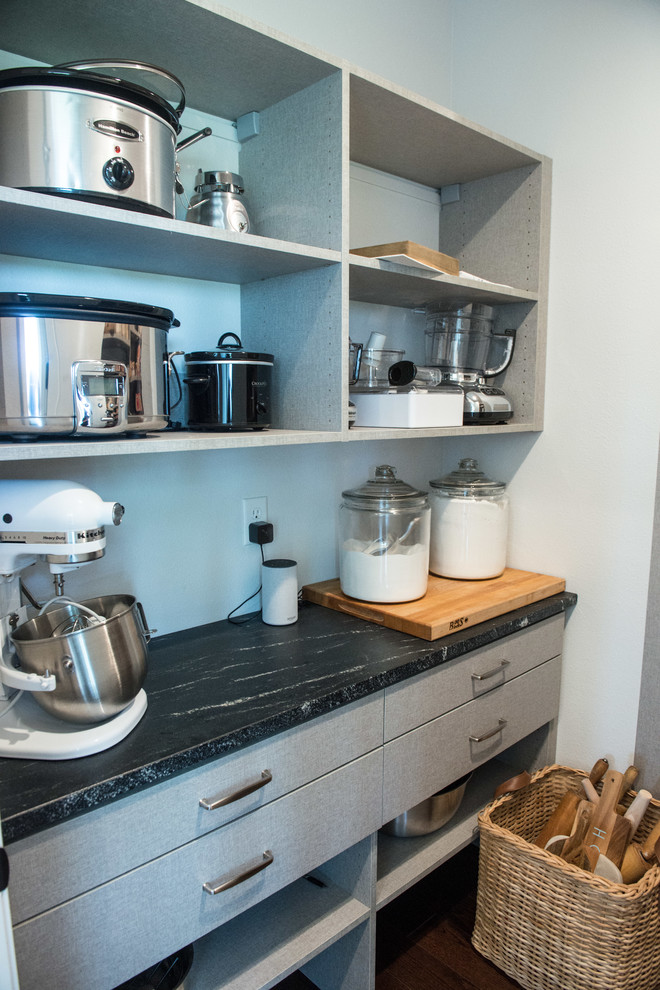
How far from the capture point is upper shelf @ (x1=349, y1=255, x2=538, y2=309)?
5.02 ft

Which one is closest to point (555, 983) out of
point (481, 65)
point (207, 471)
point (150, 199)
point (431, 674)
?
point (431, 674)

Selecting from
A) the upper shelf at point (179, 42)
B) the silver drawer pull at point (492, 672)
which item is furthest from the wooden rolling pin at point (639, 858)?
the upper shelf at point (179, 42)

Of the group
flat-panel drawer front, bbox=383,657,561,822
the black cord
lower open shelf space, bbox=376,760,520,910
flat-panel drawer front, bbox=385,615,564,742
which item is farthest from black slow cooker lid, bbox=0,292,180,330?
lower open shelf space, bbox=376,760,520,910

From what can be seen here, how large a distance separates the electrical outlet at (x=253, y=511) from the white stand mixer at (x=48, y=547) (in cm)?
64

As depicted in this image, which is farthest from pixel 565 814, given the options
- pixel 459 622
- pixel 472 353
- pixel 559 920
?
pixel 472 353

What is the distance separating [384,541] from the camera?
176cm

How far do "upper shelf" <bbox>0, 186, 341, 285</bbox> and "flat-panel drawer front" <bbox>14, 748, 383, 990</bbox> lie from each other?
3.36 ft

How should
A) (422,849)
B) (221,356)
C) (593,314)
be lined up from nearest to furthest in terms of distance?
(221,356), (422,849), (593,314)

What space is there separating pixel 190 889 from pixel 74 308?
960mm

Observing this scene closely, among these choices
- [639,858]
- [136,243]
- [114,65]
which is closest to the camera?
[114,65]

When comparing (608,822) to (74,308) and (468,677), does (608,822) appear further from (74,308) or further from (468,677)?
(74,308)

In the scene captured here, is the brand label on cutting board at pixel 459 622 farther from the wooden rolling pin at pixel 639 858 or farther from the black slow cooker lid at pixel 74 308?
the black slow cooker lid at pixel 74 308

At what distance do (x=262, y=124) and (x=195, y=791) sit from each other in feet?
4.70

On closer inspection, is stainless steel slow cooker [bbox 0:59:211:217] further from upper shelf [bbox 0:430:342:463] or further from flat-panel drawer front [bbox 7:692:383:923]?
flat-panel drawer front [bbox 7:692:383:923]
